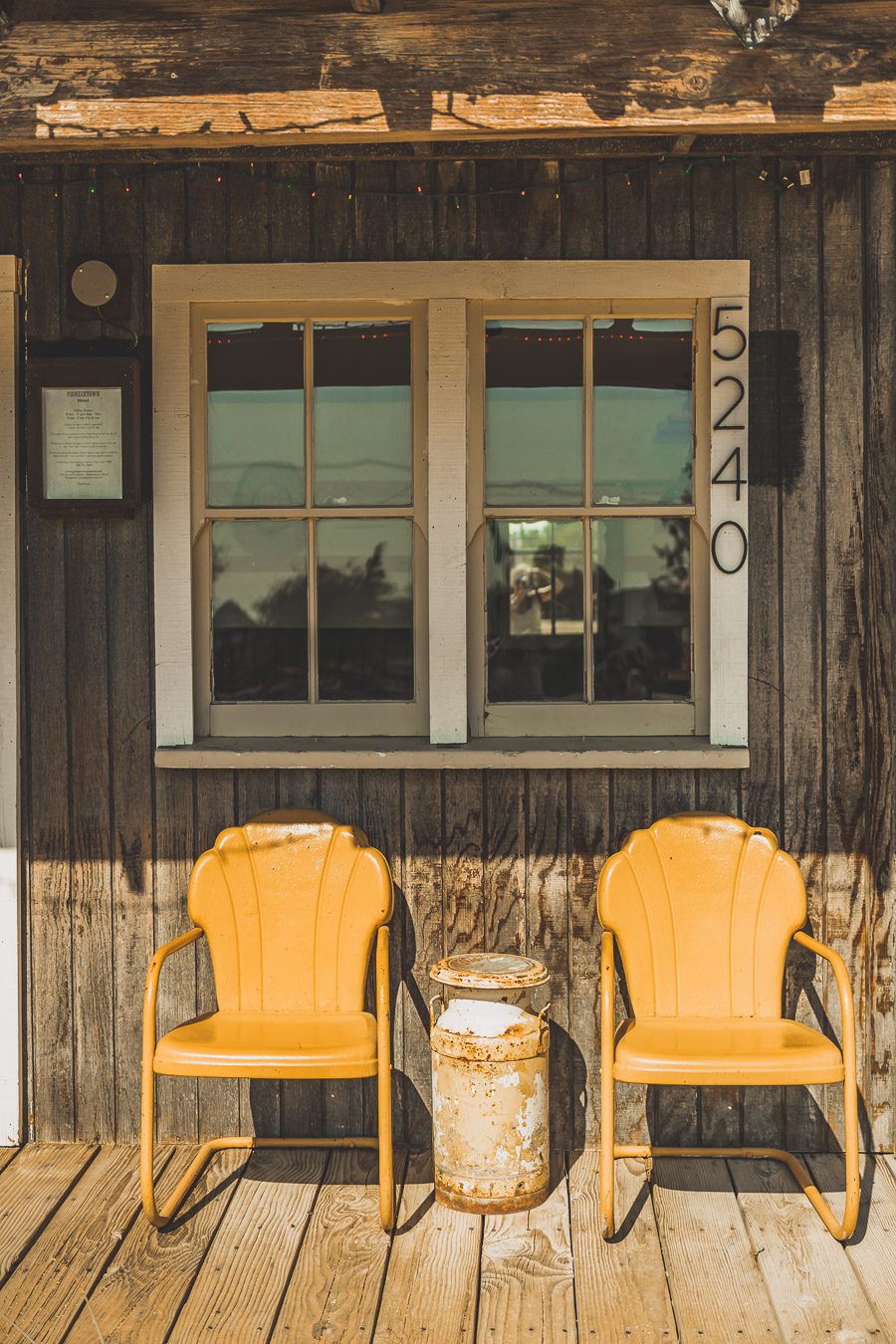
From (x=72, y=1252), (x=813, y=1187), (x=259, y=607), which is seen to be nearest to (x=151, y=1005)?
(x=72, y=1252)

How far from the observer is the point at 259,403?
3.52m

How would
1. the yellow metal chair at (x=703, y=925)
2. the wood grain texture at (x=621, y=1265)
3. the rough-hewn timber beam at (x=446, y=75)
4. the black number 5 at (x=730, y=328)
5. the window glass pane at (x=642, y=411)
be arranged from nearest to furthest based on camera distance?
the rough-hewn timber beam at (x=446, y=75)
the wood grain texture at (x=621, y=1265)
the yellow metal chair at (x=703, y=925)
the black number 5 at (x=730, y=328)
the window glass pane at (x=642, y=411)

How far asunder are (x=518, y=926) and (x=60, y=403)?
1.93 m

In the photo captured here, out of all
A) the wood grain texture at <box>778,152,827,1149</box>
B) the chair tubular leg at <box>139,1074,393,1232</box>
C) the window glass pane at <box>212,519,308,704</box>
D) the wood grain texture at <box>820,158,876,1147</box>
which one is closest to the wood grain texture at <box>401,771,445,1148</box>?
the chair tubular leg at <box>139,1074,393,1232</box>

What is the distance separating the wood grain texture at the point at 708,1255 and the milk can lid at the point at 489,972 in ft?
2.13

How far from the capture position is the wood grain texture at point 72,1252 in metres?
2.58

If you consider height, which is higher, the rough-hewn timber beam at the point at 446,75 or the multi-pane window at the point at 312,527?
the rough-hewn timber beam at the point at 446,75

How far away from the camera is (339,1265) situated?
9.12 feet

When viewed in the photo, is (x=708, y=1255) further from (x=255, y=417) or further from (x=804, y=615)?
(x=255, y=417)

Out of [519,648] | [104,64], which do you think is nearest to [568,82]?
[104,64]

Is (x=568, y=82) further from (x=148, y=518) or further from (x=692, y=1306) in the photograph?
(x=692, y=1306)

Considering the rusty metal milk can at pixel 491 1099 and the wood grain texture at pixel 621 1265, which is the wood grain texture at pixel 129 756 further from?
the wood grain texture at pixel 621 1265

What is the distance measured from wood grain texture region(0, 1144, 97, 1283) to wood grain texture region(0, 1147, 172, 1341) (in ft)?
0.09

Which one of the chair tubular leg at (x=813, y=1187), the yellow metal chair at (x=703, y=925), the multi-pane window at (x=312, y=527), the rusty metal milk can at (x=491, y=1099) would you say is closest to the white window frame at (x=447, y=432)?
the multi-pane window at (x=312, y=527)
